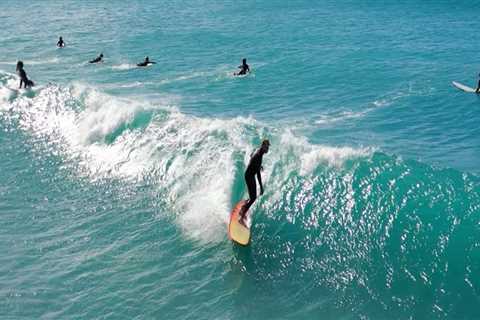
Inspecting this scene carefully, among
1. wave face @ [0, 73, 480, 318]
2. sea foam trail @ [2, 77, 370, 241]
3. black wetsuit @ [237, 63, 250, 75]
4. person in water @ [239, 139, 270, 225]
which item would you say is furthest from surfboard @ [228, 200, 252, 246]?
black wetsuit @ [237, 63, 250, 75]

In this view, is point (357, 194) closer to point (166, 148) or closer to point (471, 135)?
point (166, 148)

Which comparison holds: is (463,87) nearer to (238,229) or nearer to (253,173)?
(253,173)

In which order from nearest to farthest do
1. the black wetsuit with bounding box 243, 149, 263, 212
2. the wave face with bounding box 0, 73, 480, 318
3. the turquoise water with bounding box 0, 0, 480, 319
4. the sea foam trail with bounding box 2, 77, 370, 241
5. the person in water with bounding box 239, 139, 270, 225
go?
the wave face with bounding box 0, 73, 480, 318 → the turquoise water with bounding box 0, 0, 480, 319 → the person in water with bounding box 239, 139, 270, 225 → the black wetsuit with bounding box 243, 149, 263, 212 → the sea foam trail with bounding box 2, 77, 370, 241

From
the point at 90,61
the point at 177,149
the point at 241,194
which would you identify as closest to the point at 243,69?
the point at 90,61

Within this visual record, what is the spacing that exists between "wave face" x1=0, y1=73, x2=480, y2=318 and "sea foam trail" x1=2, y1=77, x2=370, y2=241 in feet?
0.24

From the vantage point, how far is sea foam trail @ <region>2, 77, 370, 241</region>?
16.9 m

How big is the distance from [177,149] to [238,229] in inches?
254

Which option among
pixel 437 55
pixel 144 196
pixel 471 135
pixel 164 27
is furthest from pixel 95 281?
pixel 164 27

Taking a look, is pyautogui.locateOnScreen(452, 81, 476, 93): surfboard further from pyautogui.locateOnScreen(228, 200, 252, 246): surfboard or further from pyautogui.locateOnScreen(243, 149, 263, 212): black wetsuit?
pyautogui.locateOnScreen(243, 149, 263, 212): black wetsuit

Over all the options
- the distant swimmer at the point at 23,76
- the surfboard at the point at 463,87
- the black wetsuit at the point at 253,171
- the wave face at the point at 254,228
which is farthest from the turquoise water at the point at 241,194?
the black wetsuit at the point at 253,171

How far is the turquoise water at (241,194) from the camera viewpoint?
12625 mm

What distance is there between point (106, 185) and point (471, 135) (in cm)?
1630

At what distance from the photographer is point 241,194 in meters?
17.0

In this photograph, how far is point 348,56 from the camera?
4125cm
